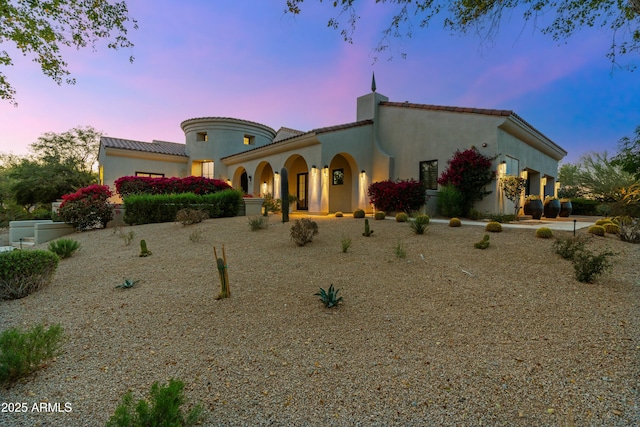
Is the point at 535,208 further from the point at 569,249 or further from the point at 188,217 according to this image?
the point at 188,217

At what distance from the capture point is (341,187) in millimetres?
16109

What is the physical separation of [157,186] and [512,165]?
1709 cm

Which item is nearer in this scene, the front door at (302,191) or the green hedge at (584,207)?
the front door at (302,191)

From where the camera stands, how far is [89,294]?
181 inches

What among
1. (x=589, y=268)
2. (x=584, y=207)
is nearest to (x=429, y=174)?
(x=589, y=268)

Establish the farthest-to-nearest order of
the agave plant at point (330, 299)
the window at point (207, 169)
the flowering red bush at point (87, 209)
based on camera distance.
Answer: the window at point (207, 169), the flowering red bush at point (87, 209), the agave plant at point (330, 299)

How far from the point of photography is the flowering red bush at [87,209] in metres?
10.9

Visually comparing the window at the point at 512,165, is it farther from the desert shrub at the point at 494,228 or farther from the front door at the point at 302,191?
the front door at the point at 302,191

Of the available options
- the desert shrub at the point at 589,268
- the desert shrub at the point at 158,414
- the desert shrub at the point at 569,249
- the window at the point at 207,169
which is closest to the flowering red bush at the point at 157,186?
the window at the point at 207,169

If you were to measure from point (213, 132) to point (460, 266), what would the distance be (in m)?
20.0

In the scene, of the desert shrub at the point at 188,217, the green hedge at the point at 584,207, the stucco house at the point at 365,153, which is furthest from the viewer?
the green hedge at the point at 584,207

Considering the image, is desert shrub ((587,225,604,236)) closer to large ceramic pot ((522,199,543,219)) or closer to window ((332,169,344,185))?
large ceramic pot ((522,199,543,219))

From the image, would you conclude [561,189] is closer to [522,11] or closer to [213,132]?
[522,11]

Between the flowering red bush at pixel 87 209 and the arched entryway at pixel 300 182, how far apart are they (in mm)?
9587
